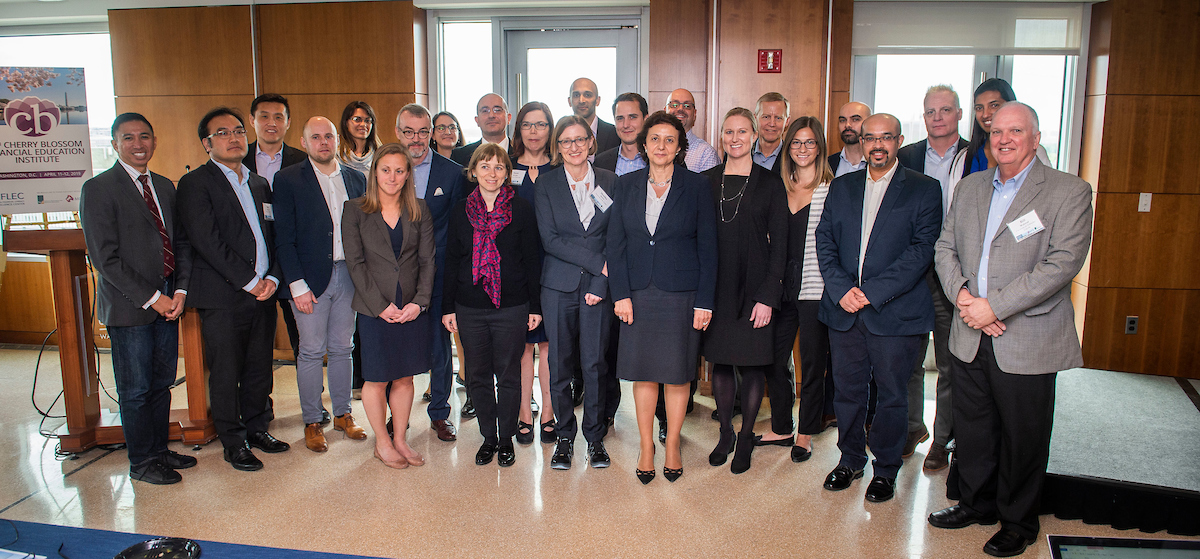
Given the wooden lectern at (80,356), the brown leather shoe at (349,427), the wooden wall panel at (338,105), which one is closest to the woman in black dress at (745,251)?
the brown leather shoe at (349,427)

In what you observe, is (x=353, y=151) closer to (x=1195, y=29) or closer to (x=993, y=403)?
(x=993, y=403)

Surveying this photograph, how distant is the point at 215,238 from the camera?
3.48m

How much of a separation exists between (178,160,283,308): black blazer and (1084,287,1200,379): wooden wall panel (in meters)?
5.69

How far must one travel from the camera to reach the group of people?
311 centimetres

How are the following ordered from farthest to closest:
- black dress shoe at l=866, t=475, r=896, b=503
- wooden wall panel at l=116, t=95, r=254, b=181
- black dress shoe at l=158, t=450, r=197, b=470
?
1. wooden wall panel at l=116, t=95, r=254, b=181
2. black dress shoe at l=158, t=450, r=197, b=470
3. black dress shoe at l=866, t=475, r=896, b=503

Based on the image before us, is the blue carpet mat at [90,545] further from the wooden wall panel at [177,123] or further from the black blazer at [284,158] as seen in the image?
the wooden wall panel at [177,123]

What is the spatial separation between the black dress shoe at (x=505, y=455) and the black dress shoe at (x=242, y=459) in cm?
118

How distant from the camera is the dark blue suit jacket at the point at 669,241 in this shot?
10.7 ft

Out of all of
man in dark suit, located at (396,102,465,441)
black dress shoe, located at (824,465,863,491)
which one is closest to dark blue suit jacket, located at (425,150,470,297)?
man in dark suit, located at (396,102,465,441)

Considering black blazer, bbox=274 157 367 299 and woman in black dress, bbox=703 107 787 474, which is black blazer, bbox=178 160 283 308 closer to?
black blazer, bbox=274 157 367 299

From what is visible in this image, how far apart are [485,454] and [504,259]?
1012mm

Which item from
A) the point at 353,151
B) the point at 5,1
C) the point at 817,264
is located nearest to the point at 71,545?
the point at 353,151

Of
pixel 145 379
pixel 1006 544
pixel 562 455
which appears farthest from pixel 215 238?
pixel 1006 544

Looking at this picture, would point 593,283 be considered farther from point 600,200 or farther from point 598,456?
point 598,456
